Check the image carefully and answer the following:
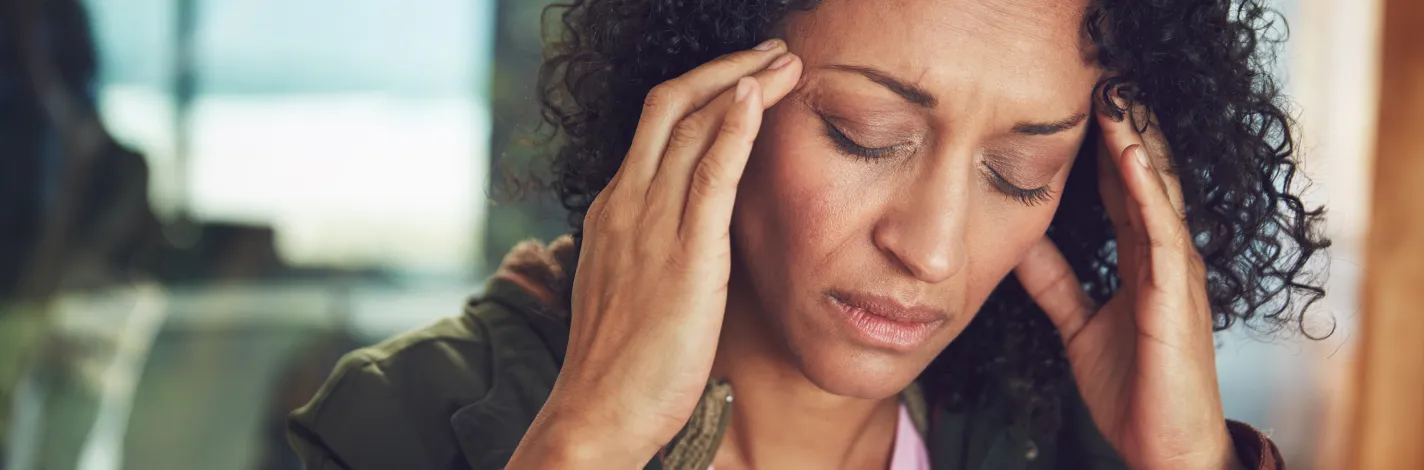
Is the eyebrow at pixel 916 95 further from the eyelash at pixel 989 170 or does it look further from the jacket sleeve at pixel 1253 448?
the jacket sleeve at pixel 1253 448

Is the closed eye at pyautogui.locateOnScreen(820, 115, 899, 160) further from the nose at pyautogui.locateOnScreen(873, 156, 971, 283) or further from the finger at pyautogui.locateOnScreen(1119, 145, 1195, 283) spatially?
the finger at pyautogui.locateOnScreen(1119, 145, 1195, 283)

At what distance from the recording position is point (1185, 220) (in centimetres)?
140

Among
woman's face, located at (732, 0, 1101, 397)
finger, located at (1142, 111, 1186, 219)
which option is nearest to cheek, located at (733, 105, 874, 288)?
woman's face, located at (732, 0, 1101, 397)

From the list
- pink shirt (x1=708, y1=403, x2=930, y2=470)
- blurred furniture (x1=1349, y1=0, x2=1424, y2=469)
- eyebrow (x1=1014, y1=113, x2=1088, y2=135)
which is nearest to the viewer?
eyebrow (x1=1014, y1=113, x2=1088, y2=135)

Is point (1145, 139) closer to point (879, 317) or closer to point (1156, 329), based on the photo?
point (1156, 329)

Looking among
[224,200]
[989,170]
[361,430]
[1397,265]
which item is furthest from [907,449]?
[224,200]

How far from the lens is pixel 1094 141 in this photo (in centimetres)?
152

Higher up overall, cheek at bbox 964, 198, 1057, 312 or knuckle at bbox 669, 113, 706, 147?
knuckle at bbox 669, 113, 706, 147

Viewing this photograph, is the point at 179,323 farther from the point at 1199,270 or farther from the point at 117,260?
the point at 1199,270

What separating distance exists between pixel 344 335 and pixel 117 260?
1.75ft

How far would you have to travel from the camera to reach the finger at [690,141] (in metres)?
1.17

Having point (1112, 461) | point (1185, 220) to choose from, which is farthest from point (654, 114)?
point (1112, 461)

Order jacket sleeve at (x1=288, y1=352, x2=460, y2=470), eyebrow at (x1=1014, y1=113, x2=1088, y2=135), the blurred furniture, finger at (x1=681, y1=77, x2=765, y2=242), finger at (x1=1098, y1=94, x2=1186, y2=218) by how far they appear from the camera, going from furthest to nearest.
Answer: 1. the blurred furniture
2. jacket sleeve at (x1=288, y1=352, x2=460, y2=470)
3. finger at (x1=1098, y1=94, x2=1186, y2=218)
4. eyebrow at (x1=1014, y1=113, x2=1088, y2=135)
5. finger at (x1=681, y1=77, x2=765, y2=242)

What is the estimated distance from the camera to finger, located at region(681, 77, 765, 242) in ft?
3.68
